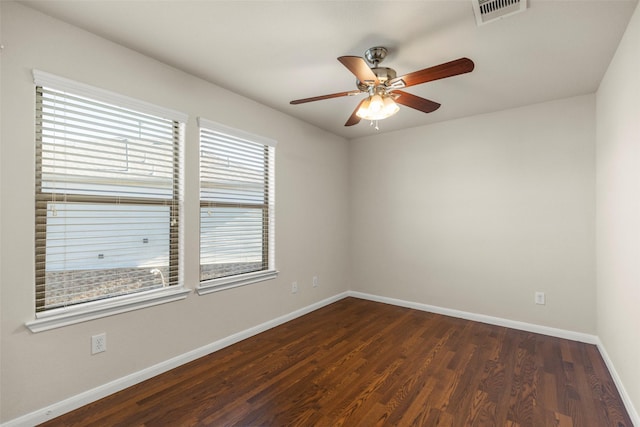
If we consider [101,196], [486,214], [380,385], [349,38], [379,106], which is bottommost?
[380,385]

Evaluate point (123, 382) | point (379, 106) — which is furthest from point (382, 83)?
point (123, 382)

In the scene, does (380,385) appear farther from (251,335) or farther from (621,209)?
(621,209)

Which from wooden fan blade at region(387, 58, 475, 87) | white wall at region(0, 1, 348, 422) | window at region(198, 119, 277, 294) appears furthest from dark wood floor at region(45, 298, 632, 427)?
wooden fan blade at region(387, 58, 475, 87)

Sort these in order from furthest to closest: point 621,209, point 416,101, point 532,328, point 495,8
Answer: point 532,328 < point 416,101 < point 621,209 < point 495,8

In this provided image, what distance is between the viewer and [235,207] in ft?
10.2

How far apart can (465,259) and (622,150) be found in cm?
191

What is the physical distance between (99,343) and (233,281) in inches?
45.0

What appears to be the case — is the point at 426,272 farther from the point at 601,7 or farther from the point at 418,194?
the point at 601,7

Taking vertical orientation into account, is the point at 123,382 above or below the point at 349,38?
below

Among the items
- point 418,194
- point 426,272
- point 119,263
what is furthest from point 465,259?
point 119,263

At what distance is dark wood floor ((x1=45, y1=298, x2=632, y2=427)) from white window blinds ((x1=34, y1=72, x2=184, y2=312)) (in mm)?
802

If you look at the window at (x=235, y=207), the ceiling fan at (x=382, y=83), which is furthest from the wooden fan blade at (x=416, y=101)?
the window at (x=235, y=207)

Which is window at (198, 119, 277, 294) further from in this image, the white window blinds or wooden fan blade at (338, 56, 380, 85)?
wooden fan blade at (338, 56, 380, 85)

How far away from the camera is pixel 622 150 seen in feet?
7.14
